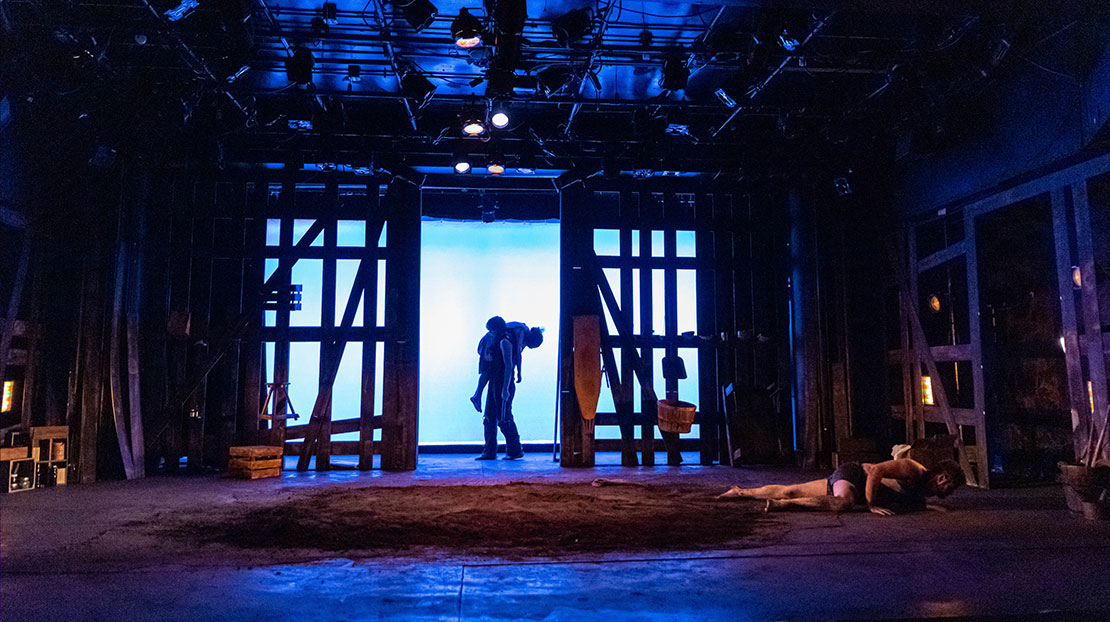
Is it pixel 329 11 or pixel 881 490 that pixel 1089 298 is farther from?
pixel 329 11

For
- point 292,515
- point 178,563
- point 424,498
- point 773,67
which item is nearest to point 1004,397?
point 773,67

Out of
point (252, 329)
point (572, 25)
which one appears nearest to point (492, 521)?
point (572, 25)

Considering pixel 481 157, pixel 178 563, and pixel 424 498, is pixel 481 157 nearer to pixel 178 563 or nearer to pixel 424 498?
pixel 424 498

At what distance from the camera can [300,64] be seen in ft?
25.3

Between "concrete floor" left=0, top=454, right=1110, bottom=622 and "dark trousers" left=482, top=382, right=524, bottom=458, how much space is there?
574cm

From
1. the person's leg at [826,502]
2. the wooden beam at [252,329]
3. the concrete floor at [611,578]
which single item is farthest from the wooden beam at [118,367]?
the person's leg at [826,502]

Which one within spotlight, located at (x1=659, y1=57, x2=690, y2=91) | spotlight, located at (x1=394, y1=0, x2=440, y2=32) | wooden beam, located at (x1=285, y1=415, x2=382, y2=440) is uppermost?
spotlight, located at (x1=394, y1=0, x2=440, y2=32)

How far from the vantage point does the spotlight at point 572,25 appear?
718cm

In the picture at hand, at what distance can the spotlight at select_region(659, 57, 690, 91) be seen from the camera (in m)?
7.91

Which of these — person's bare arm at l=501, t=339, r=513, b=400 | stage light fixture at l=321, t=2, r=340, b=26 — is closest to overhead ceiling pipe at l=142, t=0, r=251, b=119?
stage light fixture at l=321, t=2, r=340, b=26

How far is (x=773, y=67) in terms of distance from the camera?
7.95 m

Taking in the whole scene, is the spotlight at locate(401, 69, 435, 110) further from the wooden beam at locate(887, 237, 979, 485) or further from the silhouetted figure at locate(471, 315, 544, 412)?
the wooden beam at locate(887, 237, 979, 485)

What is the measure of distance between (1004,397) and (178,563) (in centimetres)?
917

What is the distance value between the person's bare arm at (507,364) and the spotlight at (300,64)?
5142mm
